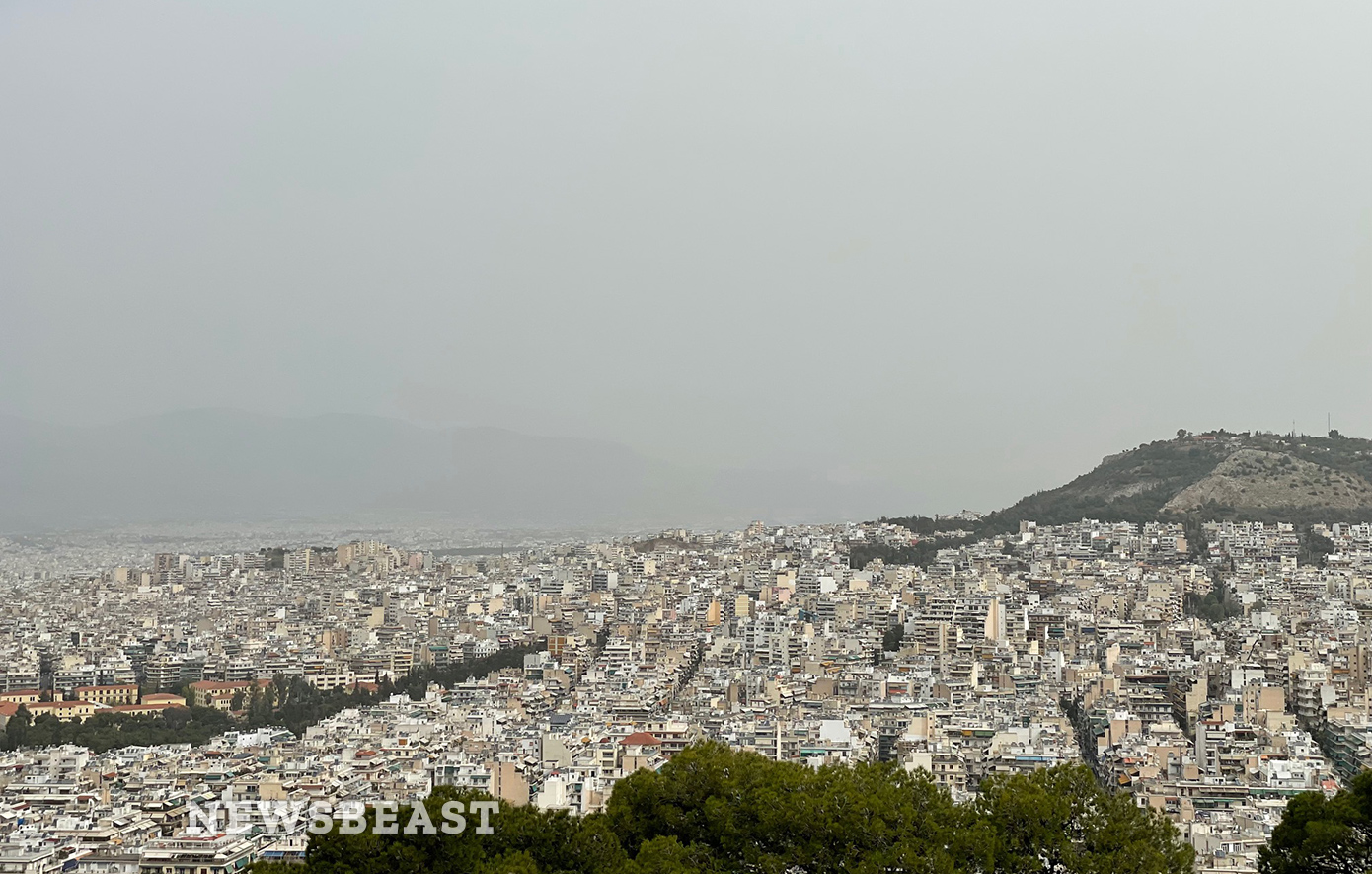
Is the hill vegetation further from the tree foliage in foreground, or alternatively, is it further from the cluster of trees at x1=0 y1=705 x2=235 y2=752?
the tree foliage in foreground

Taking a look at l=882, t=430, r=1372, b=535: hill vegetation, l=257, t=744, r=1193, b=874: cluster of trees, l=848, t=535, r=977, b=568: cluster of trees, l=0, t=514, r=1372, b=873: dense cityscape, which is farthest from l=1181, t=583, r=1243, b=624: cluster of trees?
l=257, t=744, r=1193, b=874: cluster of trees

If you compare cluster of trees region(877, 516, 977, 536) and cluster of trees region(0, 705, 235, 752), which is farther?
cluster of trees region(877, 516, 977, 536)

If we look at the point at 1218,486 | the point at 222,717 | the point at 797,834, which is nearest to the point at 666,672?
the point at 222,717

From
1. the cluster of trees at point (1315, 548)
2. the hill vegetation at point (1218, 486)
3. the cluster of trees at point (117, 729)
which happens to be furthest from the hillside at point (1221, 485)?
the cluster of trees at point (117, 729)

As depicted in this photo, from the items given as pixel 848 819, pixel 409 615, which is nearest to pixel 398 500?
pixel 409 615

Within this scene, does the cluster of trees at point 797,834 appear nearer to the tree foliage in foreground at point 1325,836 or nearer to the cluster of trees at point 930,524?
the tree foliage in foreground at point 1325,836

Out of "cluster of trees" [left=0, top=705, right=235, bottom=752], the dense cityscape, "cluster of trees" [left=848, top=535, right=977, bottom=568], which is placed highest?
"cluster of trees" [left=848, top=535, right=977, bottom=568]

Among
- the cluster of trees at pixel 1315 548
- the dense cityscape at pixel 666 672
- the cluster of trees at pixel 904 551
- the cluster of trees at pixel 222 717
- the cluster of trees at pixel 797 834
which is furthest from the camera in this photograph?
the cluster of trees at pixel 904 551
